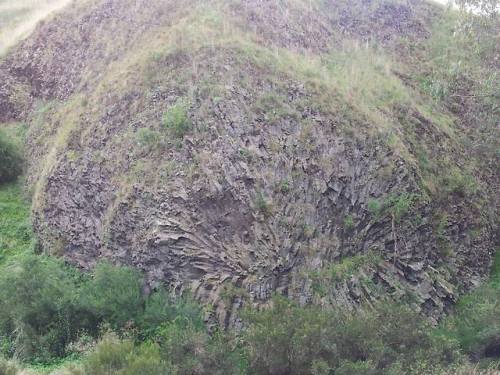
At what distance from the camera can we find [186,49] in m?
20.4

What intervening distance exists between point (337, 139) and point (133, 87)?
7615mm

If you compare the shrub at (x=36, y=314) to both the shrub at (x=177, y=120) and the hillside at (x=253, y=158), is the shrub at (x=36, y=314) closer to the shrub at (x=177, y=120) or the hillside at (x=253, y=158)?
the hillside at (x=253, y=158)

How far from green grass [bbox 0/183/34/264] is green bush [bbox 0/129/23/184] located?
1.58 feet

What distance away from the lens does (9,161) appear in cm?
2286

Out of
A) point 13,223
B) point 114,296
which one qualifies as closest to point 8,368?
point 114,296

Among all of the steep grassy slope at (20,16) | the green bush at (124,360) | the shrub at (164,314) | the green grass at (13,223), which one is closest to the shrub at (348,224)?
the shrub at (164,314)

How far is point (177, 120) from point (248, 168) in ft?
9.22

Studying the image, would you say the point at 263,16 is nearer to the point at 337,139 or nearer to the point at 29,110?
the point at 337,139

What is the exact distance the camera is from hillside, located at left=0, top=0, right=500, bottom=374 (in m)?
16.0

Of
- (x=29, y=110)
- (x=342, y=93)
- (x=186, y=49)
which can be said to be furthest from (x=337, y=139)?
(x=29, y=110)

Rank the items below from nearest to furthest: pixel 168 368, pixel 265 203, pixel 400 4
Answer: pixel 168 368 < pixel 265 203 < pixel 400 4

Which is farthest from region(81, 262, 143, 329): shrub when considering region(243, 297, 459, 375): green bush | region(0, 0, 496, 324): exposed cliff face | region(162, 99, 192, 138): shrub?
region(162, 99, 192, 138): shrub

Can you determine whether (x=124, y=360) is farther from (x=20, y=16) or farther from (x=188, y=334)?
(x=20, y=16)

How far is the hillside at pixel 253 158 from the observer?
15953 mm
